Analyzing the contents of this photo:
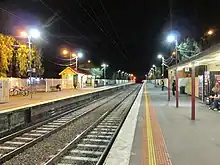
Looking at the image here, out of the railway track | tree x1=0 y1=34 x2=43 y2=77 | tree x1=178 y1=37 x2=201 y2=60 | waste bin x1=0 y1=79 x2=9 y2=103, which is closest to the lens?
the railway track

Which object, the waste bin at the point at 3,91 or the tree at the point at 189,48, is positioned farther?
the tree at the point at 189,48

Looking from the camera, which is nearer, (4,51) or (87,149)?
(87,149)

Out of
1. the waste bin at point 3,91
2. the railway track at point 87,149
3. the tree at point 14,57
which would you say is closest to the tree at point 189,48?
the tree at point 14,57

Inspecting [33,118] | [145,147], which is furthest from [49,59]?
[145,147]

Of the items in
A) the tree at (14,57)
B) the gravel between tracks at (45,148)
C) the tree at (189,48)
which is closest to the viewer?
the gravel between tracks at (45,148)

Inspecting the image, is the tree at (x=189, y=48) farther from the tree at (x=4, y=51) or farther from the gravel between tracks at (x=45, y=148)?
the gravel between tracks at (x=45, y=148)

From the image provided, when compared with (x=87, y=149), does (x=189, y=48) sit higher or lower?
higher

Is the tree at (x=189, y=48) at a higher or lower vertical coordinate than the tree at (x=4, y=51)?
higher

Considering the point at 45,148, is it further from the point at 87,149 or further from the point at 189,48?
the point at 189,48

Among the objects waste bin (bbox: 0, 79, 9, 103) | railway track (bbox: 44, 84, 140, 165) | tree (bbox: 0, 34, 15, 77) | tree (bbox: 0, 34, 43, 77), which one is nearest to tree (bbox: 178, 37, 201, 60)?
tree (bbox: 0, 34, 43, 77)

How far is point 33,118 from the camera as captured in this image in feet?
53.3

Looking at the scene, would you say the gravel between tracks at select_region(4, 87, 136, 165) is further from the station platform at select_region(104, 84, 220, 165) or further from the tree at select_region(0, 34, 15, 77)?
the tree at select_region(0, 34, 15, 77)

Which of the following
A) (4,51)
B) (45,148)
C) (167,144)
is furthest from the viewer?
(4,51)

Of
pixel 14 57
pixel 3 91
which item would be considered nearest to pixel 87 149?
pixel 3 91
